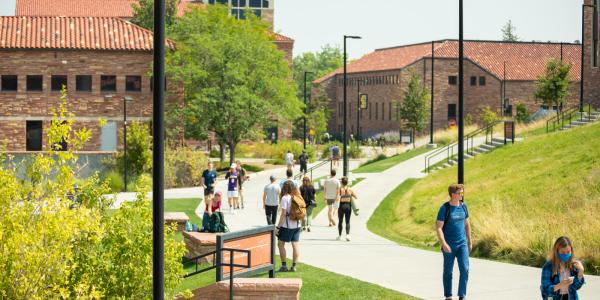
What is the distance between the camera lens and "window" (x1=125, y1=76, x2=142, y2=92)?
63.2 metres

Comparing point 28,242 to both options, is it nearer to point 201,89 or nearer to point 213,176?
point 213,176

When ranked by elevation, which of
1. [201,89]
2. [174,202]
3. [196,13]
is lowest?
[174,202]

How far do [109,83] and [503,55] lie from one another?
53.2m

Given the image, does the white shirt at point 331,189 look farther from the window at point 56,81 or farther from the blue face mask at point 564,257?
the window at point 56,81

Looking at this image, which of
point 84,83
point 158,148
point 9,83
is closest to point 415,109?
point 84,83

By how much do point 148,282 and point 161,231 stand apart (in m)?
3.46

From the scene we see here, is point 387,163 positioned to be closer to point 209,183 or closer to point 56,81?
point 56,81

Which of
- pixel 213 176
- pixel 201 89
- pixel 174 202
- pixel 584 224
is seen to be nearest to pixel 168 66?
pixel 201 89

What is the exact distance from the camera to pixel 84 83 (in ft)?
208

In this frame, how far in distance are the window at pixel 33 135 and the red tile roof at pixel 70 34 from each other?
450cm

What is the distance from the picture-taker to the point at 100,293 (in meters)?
13.9

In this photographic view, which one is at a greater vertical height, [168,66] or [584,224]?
[168,66]

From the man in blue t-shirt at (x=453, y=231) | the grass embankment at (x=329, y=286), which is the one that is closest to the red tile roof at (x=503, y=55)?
the grass embankment at (x=329, y=286)

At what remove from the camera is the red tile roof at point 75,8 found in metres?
109
